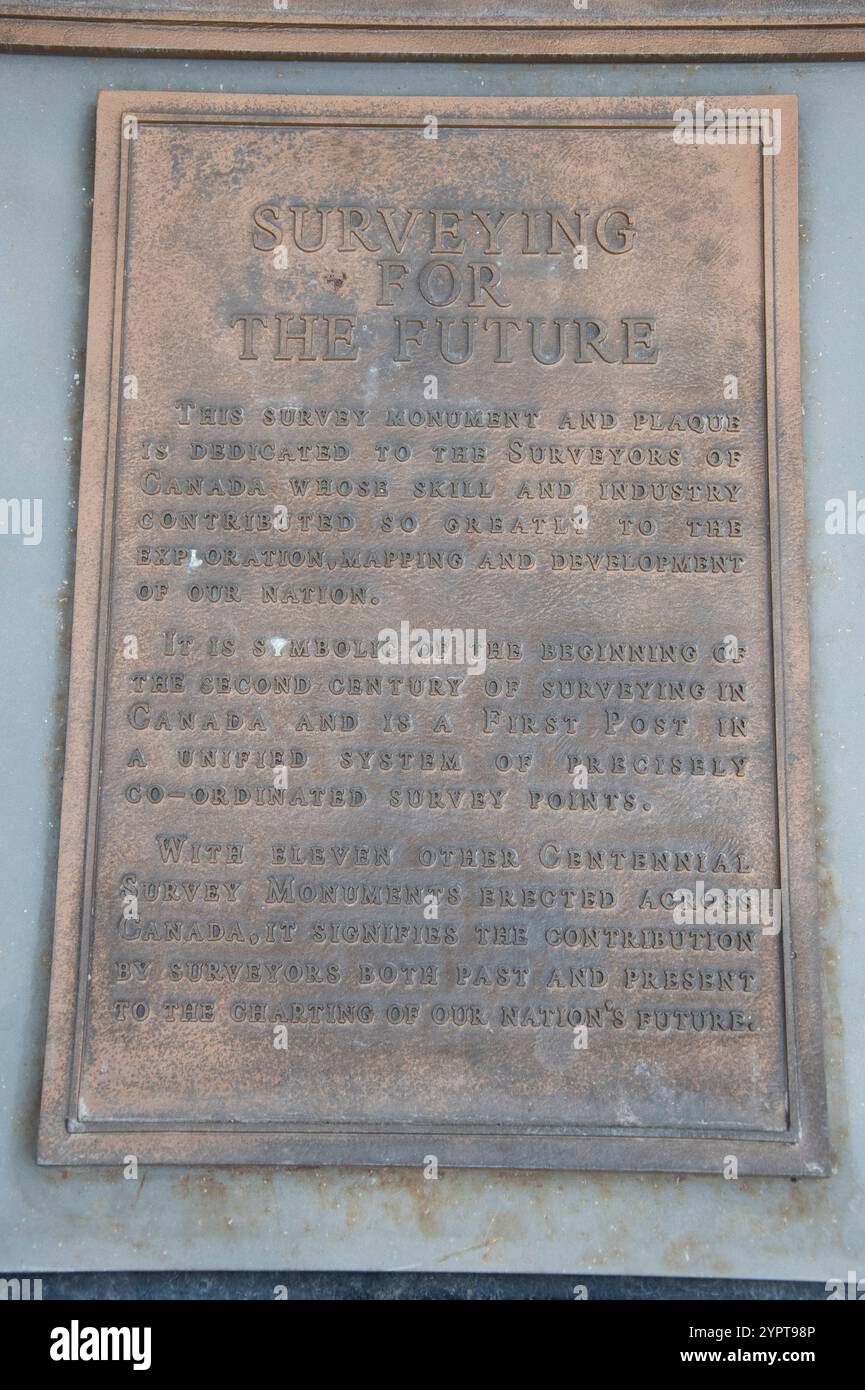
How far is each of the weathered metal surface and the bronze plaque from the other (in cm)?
25

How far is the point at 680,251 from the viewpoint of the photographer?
10.2ft

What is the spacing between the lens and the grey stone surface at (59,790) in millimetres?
2859

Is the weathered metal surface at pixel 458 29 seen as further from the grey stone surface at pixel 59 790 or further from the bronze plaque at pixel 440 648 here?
the bronze plaque at pixel 440 648

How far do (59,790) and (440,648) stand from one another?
142cm

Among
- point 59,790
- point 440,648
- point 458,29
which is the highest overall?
point 458,29

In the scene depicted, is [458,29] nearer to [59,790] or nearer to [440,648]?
[440,648]

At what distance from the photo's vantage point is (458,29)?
3166mm

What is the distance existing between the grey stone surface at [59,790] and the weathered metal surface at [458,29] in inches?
2.6

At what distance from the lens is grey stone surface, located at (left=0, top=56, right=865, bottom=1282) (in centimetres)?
286

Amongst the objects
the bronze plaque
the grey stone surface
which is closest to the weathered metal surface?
the grey stone surface

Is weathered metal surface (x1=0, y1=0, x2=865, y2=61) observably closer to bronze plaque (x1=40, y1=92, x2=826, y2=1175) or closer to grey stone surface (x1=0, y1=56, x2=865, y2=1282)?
grey stone surface (x1=0, y1=56, x2=865, y2=1282)

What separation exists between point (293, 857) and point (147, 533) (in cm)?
122

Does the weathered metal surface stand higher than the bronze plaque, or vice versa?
the weathered metal surface

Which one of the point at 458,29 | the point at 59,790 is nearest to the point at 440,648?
the point at 59,790
